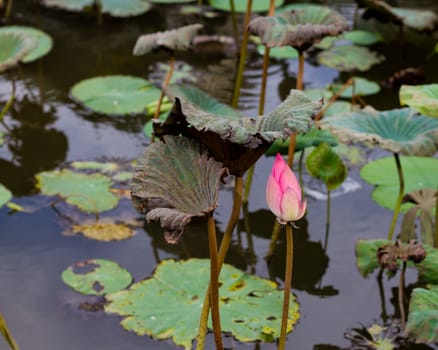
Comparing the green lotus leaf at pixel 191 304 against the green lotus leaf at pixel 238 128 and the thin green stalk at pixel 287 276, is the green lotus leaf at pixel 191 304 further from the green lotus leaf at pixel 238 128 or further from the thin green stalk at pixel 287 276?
the green lotus leaf at pixel 238 128

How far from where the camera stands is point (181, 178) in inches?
64.6

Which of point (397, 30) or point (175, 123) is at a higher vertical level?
point (175, 123)

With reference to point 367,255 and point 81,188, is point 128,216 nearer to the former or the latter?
point 81,188

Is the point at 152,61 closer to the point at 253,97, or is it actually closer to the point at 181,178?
the point at 253,97

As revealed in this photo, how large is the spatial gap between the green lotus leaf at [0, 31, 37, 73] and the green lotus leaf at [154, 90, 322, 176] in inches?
66.7

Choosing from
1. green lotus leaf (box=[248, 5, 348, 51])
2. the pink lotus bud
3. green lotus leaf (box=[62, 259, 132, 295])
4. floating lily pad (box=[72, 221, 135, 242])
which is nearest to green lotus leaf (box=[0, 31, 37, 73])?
floating lily pad (box=[72, 221, 135, 242])

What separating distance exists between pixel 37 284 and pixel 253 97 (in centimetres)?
187

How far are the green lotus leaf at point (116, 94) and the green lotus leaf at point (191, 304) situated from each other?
138cm

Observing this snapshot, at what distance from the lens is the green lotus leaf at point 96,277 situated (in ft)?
8.01

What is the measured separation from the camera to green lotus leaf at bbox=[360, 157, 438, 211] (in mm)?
2998

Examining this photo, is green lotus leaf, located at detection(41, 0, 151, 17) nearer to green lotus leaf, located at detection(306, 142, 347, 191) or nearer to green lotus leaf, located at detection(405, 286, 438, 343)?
green lotus leaf, located at detection(306, 142, 347, 191)

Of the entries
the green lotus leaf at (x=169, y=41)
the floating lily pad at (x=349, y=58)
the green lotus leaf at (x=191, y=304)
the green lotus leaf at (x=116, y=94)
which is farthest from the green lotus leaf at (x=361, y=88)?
the green lotus leaf at (x=191, y=304)

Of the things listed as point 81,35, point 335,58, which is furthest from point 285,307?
point 81,35

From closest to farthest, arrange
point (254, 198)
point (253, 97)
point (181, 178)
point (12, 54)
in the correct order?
point (181, 178)
point (254, 198)
point (12, 54)
point (253, 97)
